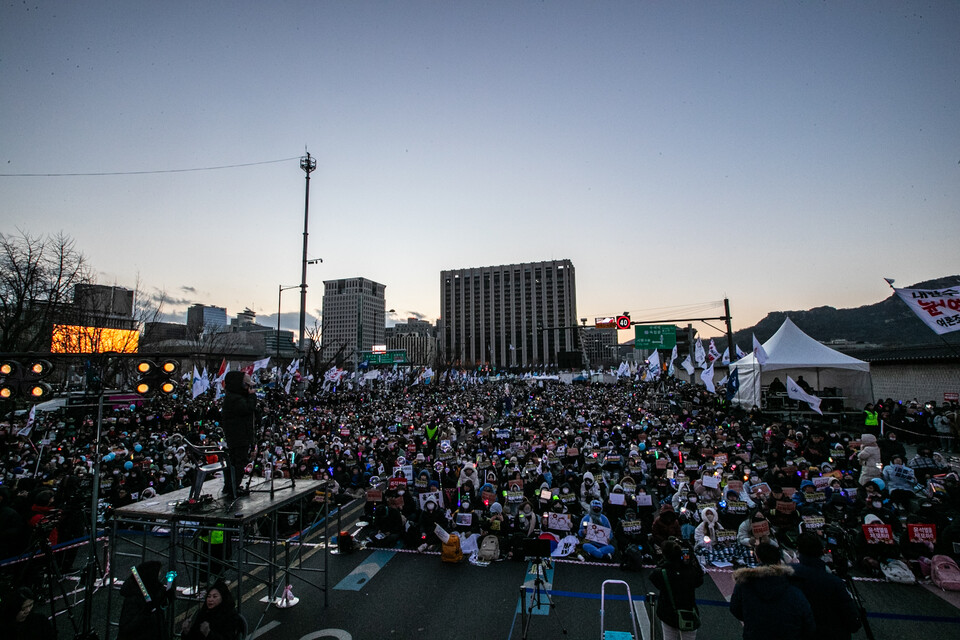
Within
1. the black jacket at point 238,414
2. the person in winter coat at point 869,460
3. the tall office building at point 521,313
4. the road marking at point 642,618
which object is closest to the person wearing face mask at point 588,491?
the road marking at point 642,618

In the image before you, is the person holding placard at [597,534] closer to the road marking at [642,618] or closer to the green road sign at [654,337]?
the road marking at [642,618]

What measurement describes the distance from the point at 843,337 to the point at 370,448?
91.6m

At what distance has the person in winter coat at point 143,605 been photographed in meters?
5.66

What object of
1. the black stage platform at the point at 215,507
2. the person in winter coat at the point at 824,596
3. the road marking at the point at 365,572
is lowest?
Answer: the road marking at the point at 365,572

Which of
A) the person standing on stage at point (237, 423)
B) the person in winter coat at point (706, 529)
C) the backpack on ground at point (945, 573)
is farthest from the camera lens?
the person in winter coat at point (706, 529)

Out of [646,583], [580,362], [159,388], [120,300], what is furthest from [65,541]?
[580,362]

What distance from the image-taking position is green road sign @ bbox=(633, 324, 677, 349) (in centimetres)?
3356

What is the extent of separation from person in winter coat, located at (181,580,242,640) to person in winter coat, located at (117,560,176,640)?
39 cm

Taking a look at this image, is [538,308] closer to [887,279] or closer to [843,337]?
[843,337]

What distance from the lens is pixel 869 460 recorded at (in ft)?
43.9

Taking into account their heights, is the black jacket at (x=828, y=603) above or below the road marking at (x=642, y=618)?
above

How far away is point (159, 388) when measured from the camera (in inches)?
375

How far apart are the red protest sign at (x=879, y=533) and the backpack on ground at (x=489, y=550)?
7.45 metres

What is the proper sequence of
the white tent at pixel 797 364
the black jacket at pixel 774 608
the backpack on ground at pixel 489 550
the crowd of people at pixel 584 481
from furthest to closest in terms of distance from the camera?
the white tent at pixel 797 364 < the backpack on ground at pixel 489 550 < the crowd of people at pixel 584 481 < the black jacket at pixel 774 608
